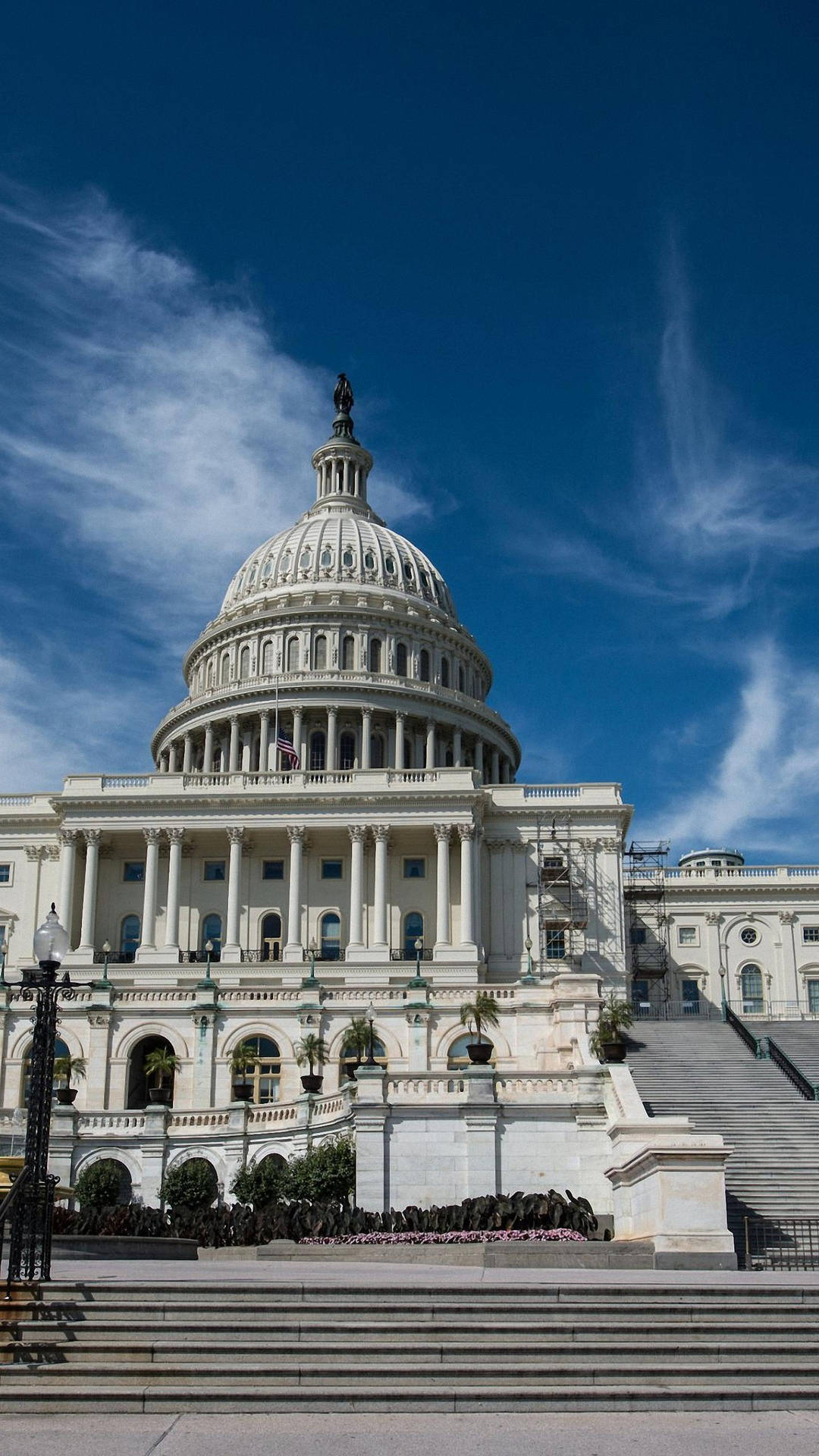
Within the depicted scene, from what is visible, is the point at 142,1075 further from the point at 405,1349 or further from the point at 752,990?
the point at 752,990

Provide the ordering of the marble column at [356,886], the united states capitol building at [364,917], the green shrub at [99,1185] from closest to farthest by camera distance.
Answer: the united states capitol building at [364,917] < the green shrub at [99,1185] < the marble column at [356,886]

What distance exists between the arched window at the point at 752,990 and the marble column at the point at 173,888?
3721 cm

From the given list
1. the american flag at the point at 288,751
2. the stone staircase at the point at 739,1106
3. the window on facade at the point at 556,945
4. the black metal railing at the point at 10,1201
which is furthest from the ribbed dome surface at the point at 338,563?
the black metal railing at the point at 10,1201

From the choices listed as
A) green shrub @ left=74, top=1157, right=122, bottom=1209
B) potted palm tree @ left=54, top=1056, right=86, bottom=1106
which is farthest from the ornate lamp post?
potted palm tree @ left=54, top=1056, right=86, bottom=1106

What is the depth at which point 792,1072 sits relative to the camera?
154ft

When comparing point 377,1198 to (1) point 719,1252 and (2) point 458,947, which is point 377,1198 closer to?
(1) point 719,1252

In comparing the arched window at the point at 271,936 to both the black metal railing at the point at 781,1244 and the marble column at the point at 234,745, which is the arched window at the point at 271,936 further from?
the black metal railing at the point at 781,1244

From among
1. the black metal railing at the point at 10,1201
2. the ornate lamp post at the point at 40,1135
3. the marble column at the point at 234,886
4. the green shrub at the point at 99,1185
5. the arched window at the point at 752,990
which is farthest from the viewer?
the arched window at the point at 752,990

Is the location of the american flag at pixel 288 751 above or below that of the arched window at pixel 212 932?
above

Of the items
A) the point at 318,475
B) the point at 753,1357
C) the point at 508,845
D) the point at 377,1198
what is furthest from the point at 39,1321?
the point at 318,475

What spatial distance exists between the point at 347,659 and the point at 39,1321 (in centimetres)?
9584

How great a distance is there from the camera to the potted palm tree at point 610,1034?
1615 inches

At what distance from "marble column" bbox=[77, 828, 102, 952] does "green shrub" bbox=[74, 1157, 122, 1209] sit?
121 feet

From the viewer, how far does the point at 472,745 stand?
111m
